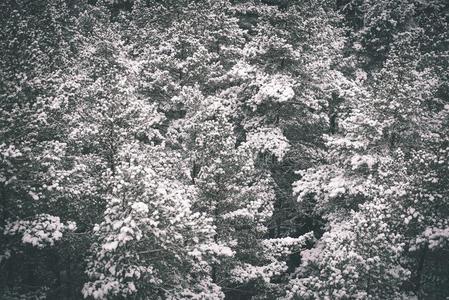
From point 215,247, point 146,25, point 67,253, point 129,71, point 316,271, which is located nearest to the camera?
point 215,247

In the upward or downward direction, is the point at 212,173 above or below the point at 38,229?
above

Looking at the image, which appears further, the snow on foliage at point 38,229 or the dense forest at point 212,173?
the dense forest at point 212,173

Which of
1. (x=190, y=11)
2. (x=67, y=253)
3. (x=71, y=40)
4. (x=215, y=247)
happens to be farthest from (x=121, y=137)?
(x=71, y=40)

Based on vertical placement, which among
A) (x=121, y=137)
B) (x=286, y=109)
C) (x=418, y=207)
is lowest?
(x=418, y=207)

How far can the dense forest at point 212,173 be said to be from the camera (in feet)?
39.3

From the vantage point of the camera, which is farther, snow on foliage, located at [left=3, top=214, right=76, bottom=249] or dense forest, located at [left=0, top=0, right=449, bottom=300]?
dense forest, located at [left=0, top=0, right=449, bottom=300]

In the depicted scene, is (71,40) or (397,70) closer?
(397,70)

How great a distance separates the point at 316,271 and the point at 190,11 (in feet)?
57.1

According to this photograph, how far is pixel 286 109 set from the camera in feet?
62.6

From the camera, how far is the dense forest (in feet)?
39.3

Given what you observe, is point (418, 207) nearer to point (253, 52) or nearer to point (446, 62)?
point (253, 52)

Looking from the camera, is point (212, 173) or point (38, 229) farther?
point (212, 173)

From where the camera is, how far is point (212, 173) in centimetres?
1353

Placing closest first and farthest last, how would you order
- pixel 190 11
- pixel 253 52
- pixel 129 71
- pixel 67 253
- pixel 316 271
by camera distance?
1. pixel 67 253
2. pixel 316 271
3. pixel 253 52
4. pixel 129 71
5. pixel 190 11
